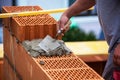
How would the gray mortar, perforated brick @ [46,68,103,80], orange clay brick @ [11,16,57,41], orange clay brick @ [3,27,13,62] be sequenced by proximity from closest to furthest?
perforated brick @ [46,68,103,80]
the gray mortar
orange clay brick @ [11,16,57,41]
orange clay brick @ [3,27,13,62]

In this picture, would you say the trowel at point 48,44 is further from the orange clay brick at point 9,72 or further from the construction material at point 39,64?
the orange clay brick at point 9,72

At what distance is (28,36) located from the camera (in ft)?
9.40

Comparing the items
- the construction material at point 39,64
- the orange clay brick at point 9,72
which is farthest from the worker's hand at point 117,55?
the orange clay brick at point 9,72

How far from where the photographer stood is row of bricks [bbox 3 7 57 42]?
2840 millimetres

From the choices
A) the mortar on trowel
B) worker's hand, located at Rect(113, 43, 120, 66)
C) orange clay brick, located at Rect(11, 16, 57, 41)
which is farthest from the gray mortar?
worker's hand, located at Rect(113, 43, 120, 66)

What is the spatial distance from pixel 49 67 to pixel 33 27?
51cm

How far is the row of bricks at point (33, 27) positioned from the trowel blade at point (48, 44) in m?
0.15

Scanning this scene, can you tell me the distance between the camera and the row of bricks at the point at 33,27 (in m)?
2.84

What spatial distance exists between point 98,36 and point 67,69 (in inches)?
175

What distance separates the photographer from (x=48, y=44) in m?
2.71

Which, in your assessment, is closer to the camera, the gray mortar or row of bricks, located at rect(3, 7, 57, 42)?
the gray mortar

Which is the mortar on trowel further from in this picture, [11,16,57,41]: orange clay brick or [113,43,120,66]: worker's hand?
[113,43,120,66]: worker's hand

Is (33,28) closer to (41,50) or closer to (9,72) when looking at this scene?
(41,50)

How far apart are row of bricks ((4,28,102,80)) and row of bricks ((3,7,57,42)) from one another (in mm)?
87
